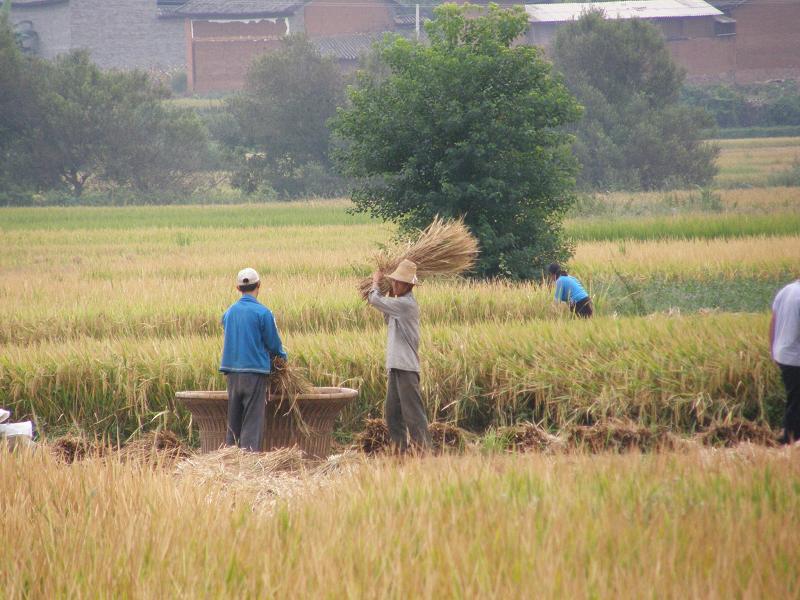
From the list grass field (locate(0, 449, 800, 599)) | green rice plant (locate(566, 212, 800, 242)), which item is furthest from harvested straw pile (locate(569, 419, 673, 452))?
green rice plant (locate(566, 212, 800, 242))

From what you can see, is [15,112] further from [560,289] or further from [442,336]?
[442,336]

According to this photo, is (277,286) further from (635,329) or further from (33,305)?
(635,329)

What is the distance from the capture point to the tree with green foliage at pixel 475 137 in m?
18.1

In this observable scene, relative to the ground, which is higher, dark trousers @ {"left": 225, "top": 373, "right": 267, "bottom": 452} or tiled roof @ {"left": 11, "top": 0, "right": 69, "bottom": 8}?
tiled roof @ {"left": 11, "top": 0, "right": 69, "bottom": 8}

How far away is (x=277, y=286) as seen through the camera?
54.4ft

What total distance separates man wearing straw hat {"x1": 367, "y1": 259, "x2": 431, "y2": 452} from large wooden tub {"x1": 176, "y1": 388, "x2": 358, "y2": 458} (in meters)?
0.49

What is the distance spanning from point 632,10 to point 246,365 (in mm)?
61924

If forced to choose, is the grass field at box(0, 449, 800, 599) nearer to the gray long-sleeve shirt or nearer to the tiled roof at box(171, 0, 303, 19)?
the gray long-sleeve shirt

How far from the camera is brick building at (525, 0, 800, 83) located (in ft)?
201

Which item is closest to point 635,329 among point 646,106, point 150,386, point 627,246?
point 150,386

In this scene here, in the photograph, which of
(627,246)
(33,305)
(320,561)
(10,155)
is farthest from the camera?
(10,155)

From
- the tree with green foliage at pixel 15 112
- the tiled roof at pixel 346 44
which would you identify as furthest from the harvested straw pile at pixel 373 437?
the tiled roof at pixel 346 44

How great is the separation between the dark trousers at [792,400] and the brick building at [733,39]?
5571 centimetres

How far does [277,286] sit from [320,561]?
12.4 meters
